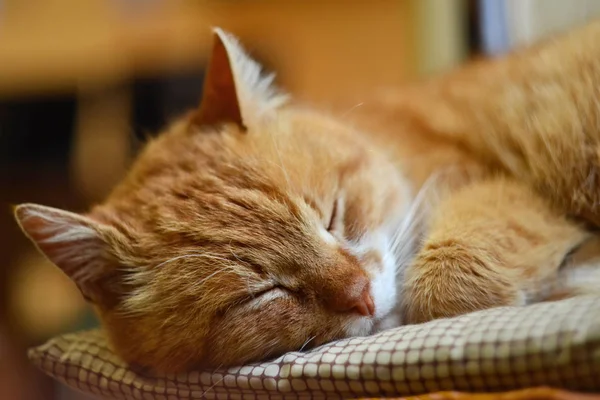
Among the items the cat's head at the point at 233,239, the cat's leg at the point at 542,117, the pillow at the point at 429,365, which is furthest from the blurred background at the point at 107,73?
the pillow at the point at 429,365

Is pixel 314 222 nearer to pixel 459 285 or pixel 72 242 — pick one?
pixel 459 285

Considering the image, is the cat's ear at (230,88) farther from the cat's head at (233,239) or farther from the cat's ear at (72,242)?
the cat's ear at (72,242)

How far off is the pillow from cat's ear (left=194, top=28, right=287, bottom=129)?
1.82 feet

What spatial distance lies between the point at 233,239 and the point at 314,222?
16cm

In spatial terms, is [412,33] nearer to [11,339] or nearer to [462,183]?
[462,183]

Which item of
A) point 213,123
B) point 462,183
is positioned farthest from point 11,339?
point 462,183

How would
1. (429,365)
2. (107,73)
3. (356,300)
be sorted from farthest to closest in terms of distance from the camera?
1. (107,73)
2. (356,300)
3. (429,365)

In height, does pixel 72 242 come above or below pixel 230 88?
below

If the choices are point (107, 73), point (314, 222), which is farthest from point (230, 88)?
point (107, 73)

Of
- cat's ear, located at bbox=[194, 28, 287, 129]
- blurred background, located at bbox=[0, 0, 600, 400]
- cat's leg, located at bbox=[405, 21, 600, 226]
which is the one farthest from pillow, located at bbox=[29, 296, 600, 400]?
blurred background, located at bbox=[0, 0, 600, 400]

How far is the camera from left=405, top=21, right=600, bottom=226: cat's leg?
119cm

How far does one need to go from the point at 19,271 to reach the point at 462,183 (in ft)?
11.3

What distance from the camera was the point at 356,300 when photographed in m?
1.09

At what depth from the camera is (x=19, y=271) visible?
400cm
